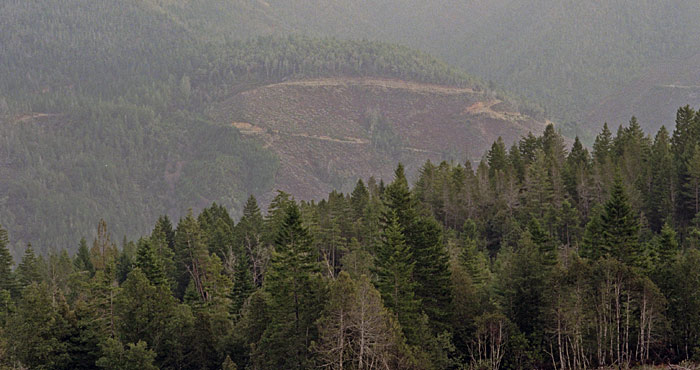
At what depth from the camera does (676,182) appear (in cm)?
8438

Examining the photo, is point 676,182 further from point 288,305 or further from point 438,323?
point 288,305

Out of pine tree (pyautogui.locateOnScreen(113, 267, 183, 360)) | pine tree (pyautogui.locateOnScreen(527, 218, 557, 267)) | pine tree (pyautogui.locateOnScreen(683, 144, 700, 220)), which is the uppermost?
pine tree (pyautogui.locateOnScreen(683, 144, 700, 220))

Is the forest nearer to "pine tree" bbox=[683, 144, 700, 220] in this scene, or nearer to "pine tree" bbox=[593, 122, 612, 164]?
"pine tree" bbox=[683, 144, 700, 220]

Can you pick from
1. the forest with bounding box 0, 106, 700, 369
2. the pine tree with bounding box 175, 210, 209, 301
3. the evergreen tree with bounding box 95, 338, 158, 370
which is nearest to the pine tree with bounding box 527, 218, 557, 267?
the forest with bounding box 0, 106, 700, 369

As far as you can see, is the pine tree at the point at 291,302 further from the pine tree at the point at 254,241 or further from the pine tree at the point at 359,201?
the pine tree at the point at 359,201

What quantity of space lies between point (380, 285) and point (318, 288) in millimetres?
4181

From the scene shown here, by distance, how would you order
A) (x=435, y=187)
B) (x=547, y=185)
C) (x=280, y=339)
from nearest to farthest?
(x=280, y=339) < (x=547, y=185) < (x=435, y=187)

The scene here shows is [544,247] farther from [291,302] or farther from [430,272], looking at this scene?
[291,302]

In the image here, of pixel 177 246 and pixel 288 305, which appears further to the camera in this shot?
pixel 177 246

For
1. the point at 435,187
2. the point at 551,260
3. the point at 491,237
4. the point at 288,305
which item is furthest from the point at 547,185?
the point at 288,305

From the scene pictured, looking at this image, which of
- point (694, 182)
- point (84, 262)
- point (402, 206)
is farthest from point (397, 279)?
point (84, 262)

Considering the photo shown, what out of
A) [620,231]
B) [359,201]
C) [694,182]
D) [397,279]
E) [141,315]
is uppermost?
[694,182]

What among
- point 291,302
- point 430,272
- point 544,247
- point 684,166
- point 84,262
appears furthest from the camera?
point 84,262

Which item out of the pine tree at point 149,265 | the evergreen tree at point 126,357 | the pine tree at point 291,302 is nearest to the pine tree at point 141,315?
the evergreen tree at point 126,357
